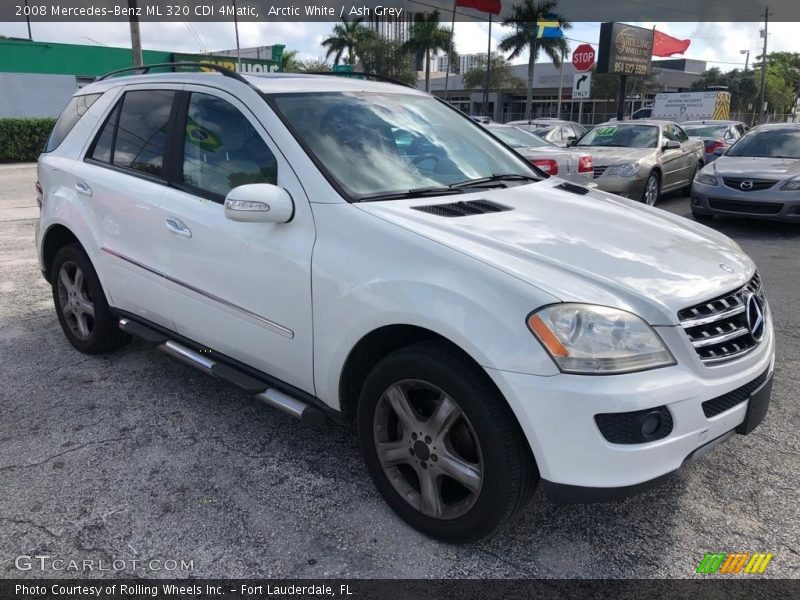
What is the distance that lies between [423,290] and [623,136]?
10285mm

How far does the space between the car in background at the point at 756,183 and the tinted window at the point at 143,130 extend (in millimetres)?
8072

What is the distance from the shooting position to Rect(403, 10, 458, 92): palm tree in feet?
161

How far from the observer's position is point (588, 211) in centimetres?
317

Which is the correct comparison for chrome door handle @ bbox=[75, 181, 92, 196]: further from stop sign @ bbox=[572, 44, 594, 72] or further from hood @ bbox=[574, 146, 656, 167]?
stop sign @ bbox=[572, 44, 594, 72]

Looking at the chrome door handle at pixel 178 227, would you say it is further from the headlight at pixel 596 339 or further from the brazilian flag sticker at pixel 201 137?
the headlight at pixel 596 339

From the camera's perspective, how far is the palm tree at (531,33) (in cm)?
4747

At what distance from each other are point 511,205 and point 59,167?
3.13 meters

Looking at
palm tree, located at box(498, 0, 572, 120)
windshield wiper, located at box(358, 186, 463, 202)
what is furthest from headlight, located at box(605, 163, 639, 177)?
palm tree, located at box(498, 0, 572, 120)

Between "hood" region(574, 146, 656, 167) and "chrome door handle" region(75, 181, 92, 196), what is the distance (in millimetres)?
8040

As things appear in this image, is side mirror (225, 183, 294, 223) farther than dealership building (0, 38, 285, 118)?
No

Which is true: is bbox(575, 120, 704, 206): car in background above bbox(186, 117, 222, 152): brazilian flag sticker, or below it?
below

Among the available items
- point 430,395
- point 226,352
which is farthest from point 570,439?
point 226,352

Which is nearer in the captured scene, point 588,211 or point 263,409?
point 588,211

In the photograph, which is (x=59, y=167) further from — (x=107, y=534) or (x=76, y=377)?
(x=107, y=534)
